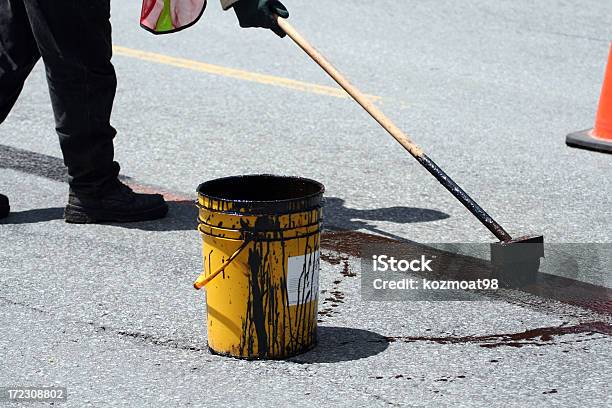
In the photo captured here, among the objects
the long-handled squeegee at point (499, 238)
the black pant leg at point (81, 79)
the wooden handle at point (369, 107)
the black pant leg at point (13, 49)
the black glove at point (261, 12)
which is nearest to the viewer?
the long-handled squeegee at point (499, 238)

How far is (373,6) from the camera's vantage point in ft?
35.8

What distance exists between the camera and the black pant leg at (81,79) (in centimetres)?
548

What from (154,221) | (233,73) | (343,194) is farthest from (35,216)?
(233,73)

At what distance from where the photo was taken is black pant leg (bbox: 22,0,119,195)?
5484mm

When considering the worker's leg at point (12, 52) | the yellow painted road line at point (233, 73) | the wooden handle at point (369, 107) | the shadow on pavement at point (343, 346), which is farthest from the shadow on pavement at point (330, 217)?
the yellow painted road line at point (233, 73)

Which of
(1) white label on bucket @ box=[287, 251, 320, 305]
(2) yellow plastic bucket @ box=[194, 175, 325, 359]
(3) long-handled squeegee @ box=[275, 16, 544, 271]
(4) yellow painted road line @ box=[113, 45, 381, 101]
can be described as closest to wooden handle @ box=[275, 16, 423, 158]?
(3) long-handled squeegee @ box=[275, 16, 544, 271]

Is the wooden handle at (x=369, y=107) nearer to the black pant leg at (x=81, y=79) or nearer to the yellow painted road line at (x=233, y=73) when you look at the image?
the black pant leg at (x=81, y=79)

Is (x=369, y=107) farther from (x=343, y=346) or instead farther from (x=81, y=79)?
(x=81, y=79)

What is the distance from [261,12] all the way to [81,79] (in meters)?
0.93

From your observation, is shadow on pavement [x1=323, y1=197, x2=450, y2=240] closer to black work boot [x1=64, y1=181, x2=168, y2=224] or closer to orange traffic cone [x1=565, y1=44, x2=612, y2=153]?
black work boot [x1=64, y1=181, x2=168, y2=224]

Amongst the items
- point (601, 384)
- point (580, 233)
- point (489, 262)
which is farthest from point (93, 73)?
point (601, 384)

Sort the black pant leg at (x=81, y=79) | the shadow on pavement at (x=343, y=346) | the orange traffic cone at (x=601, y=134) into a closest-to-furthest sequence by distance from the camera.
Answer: the shadow on pavement at (x=343, y=346), the black pant leg at (x=81, y=79), the orange traffic cone at (x=601, y=134)

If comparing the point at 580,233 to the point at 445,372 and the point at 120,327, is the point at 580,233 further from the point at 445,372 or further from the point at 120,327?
the point at 120,327

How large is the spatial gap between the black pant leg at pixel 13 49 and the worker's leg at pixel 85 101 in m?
0.16
